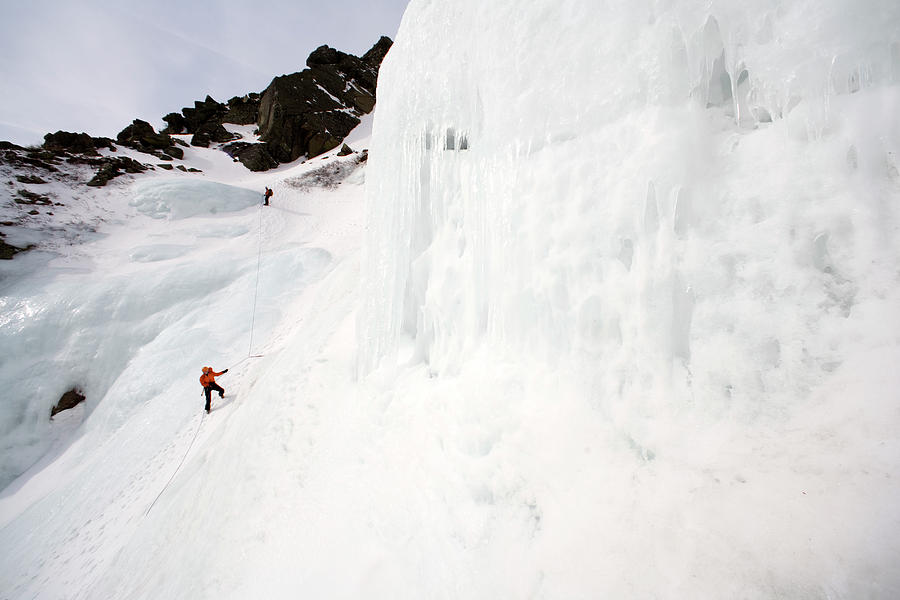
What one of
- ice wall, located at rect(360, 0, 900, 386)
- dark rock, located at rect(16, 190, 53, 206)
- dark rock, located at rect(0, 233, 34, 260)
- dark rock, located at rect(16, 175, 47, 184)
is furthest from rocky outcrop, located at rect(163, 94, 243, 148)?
ice wall, located at rect(360, 0, 900, 386)

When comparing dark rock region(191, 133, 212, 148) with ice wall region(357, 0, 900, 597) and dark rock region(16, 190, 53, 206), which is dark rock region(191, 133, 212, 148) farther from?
ice wall region(357, 0, 900, 597)

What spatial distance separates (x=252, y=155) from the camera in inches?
997

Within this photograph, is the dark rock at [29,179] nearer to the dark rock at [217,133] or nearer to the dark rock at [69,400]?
the dark rock at [69,400]

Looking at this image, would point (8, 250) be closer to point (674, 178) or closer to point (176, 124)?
point (674, 178)

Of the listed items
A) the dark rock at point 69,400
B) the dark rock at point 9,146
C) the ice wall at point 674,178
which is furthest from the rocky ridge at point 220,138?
the ice wall at point 674,178

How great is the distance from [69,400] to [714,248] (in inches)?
574

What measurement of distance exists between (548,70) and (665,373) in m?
2.55


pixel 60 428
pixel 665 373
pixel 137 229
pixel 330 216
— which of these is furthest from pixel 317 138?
pixel 665 373

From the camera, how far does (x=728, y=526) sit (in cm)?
161

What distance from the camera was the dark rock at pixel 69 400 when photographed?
933 cm

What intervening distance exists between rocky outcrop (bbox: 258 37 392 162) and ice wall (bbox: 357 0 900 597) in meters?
28.1

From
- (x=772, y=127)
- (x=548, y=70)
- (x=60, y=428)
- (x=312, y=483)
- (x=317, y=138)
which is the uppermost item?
(x=317, y=138)

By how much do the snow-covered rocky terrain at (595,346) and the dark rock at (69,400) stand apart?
530cm

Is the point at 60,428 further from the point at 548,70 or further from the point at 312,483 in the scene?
the point at 548,70
